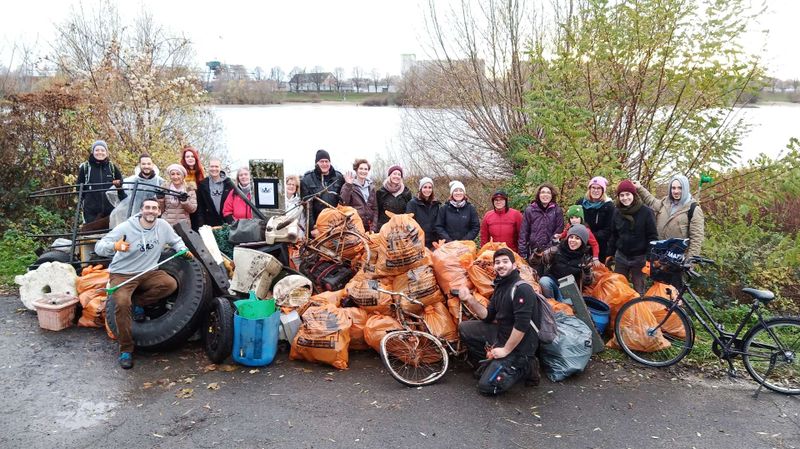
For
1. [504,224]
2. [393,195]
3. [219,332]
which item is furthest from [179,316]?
[504,224]

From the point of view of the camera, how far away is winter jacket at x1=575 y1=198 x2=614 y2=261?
5781 mm

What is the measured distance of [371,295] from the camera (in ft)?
17.5

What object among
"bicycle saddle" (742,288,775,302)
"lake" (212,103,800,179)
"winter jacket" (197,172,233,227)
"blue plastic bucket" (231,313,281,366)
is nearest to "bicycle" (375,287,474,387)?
"blue plastic bucket" (231,313,281,366)

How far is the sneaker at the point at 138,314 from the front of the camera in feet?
17.9

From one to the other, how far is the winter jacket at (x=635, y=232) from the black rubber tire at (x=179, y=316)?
14.4 ft

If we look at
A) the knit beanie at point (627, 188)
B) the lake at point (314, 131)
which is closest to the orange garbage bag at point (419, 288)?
the knit beanie at point (627, 188)

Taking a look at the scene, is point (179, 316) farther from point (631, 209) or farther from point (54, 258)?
point (631, 209)

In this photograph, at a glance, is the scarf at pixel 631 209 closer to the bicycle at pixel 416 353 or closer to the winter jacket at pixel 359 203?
the bicycle at pixel 416 353

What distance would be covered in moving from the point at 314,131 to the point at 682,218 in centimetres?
1652

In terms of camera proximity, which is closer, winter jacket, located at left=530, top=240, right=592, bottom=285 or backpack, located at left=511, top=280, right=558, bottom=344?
backpack, located at left=511, top=280, right=558, bottom=344

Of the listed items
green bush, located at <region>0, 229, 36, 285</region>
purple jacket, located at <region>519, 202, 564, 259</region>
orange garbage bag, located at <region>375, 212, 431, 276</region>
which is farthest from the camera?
green bush, located at <region>0, 229, 36, 285</region>

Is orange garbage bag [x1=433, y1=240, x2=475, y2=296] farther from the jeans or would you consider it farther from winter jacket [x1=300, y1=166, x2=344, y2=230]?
winter jacket [x1=300, y1=166, x2=344, y2=230]

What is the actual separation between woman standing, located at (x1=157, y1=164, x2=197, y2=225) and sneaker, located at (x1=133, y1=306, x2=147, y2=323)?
4.59 ft

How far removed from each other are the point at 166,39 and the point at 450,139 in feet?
23.4
